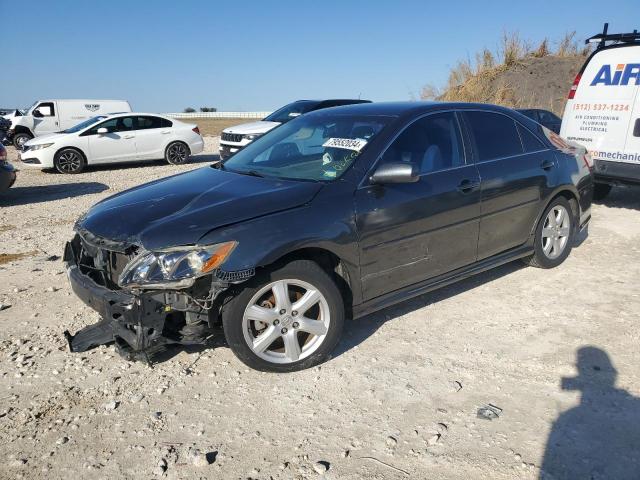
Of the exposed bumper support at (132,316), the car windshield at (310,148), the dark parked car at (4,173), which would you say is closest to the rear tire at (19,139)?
the dark parked car at (4,173)

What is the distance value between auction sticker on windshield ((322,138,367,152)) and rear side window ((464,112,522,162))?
3.76ft

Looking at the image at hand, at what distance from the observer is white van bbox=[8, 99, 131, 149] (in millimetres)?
19359

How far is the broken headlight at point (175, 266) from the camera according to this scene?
3.04 meters

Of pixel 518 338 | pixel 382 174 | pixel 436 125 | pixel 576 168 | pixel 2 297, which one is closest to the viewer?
pixel 382 174

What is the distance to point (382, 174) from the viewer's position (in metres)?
3.63

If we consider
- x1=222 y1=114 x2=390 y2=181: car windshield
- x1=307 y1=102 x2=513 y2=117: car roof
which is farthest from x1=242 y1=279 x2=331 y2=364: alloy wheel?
x1=307 y1=102 x2=513 y2=117: car roof

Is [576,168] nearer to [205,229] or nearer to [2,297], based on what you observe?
[205,229]

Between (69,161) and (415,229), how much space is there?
38.6 ft

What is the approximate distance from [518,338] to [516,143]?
192 cm

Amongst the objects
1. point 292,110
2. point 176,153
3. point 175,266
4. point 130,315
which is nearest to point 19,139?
point 176,153

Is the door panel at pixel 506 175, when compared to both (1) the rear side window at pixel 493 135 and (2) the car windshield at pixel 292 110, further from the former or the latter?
(2) the car windshield at pixel 292 110

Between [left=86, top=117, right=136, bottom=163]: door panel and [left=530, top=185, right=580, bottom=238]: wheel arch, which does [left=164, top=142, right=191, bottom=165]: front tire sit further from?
[left=530, top=185, right=580, bottom=238]: wheel arch

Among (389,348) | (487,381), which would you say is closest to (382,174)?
(389,348)

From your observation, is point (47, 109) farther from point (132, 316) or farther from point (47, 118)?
point (132, 316)
